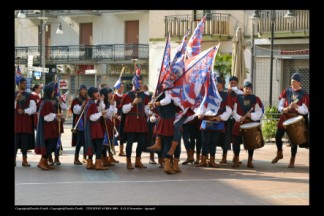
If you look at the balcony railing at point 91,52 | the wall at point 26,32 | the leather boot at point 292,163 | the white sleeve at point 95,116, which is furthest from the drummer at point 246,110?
the wall at point 26,32

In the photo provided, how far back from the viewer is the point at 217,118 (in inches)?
515

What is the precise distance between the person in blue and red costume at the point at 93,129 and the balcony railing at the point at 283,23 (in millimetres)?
17464

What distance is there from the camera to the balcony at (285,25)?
28.2 meters

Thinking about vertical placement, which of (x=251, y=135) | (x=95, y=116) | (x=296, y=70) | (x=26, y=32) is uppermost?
(x=26, y=32)

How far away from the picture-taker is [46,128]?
12.8 metres

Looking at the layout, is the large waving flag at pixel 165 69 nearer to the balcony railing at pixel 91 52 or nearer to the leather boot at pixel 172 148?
the leather boot at pixel 172 148

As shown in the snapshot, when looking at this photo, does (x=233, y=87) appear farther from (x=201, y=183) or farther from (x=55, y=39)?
(x=55, y=39)

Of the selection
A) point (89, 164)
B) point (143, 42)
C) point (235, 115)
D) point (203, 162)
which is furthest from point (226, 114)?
point (143, 42)

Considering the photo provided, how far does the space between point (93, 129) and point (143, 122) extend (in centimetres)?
104

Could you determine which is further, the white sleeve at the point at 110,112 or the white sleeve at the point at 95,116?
the white sleeve at the point at 110,112

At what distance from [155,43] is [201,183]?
25792mm

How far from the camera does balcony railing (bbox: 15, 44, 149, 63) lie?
39.3m

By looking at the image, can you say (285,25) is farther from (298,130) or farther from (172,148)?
(172,148)
